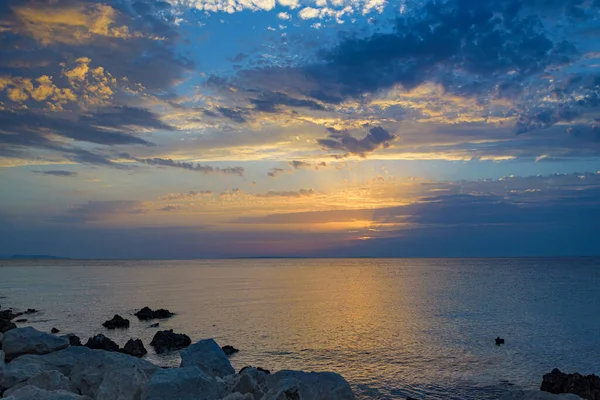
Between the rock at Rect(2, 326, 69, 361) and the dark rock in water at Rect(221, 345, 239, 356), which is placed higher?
the rock at Rect(2, 326, 69, 361)

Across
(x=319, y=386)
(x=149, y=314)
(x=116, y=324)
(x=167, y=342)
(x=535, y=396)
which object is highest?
(x=319, y=386)

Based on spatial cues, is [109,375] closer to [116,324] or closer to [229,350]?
[229,350]

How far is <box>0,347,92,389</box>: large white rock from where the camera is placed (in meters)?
16.9

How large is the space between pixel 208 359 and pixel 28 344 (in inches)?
364

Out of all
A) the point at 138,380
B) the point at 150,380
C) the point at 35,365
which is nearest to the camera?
the point at 150,380

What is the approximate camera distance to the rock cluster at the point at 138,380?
1383 cm

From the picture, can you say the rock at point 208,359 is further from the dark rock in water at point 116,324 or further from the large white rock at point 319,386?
the dark rock in water at point 116,324

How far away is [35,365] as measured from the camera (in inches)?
728

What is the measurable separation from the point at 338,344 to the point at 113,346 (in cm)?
1616

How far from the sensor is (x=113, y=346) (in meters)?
29.4

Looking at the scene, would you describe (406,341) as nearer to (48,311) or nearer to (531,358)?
(531,358)

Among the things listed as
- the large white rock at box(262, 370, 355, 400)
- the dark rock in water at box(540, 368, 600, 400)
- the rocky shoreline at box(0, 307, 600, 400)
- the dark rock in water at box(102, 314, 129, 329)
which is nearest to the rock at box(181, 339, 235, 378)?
the rocky shoreline at box(0, 307, 600, 400)

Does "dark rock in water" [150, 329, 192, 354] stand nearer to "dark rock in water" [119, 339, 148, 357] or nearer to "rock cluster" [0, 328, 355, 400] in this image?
"dark rock in water" [119, 339, 148, 357]

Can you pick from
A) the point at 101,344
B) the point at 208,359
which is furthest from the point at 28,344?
the point at 208,359
